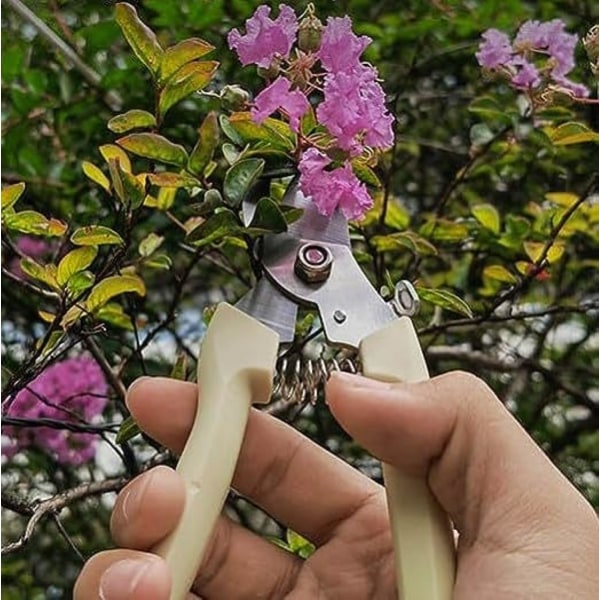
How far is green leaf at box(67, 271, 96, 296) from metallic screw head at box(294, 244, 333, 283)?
16cm

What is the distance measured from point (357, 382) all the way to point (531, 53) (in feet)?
1.54

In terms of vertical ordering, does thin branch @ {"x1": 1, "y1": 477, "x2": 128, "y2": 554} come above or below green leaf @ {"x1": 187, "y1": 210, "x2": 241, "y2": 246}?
below

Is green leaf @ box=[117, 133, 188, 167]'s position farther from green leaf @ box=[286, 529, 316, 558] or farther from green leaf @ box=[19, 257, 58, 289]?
green leaf @ box=[286, 529, 316, 558]

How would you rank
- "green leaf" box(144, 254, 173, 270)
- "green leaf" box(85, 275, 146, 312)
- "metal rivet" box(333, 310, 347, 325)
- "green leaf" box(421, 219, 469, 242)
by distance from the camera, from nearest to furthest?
"metal rivet" box(333, 310, 347, 325)
"green leaf" box(85, 275, 146, 312)
"green leaf" box(144, 254, 173, 270)
"green leaf" box(421, 219, 469, 242)

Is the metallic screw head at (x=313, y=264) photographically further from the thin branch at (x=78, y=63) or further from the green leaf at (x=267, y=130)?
the thin branch at (x=78, y=63)

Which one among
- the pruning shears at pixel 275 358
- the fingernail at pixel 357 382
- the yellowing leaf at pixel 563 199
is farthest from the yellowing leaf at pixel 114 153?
the yellowing leaf at pixel 563 199

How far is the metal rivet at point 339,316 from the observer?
29.0 inches

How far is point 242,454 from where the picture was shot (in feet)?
2.60

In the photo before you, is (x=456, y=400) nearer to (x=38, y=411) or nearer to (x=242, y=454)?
(x=242, y=454)

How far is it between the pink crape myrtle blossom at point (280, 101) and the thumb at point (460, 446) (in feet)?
0.53

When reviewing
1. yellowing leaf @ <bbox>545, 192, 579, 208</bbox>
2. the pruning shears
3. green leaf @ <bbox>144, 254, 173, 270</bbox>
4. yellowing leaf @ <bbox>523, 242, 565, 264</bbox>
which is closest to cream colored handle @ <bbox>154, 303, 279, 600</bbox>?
the pruning shears

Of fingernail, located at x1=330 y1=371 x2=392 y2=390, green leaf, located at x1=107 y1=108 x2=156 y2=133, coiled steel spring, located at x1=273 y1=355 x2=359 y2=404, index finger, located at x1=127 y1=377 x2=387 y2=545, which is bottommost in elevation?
index finger, located at x1=127 y1=377 x2=387 y2=545

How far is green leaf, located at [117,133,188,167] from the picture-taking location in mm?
763

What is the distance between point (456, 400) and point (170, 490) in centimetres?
17
